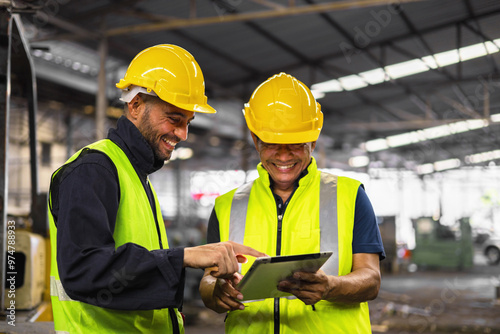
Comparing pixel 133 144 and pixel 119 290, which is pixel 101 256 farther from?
pixel 133 144

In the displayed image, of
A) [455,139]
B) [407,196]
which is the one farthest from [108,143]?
[407,196]

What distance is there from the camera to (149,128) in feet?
6.99

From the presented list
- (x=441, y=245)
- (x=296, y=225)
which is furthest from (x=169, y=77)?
(x=441, y=245)

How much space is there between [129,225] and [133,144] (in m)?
0.35

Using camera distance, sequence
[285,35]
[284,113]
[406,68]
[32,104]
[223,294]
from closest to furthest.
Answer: [223,294] → [284,113] → [32,104] → [285,35] → [406,68]

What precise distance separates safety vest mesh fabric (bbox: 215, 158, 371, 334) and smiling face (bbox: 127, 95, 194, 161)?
0.56m

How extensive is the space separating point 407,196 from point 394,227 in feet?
62.2

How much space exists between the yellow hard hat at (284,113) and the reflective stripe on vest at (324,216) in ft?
0.82

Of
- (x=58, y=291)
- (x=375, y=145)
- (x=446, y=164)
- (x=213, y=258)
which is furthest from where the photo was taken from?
(x=446, y=164)

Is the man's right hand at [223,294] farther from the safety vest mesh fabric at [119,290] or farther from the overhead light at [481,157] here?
the overhead light at [481,157]

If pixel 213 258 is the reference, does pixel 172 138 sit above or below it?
above

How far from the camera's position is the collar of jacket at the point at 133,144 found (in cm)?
209

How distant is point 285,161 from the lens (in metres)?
2.50

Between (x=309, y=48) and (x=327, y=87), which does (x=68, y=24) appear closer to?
(x=309, y=48)
